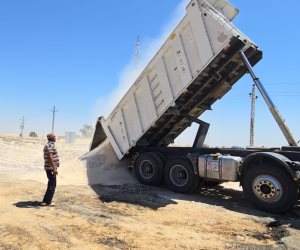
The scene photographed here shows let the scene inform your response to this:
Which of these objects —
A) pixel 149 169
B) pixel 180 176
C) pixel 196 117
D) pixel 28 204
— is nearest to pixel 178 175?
pixel 180 176

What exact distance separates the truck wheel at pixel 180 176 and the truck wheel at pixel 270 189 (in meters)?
1.71

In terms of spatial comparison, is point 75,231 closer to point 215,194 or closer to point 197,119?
point 215,194

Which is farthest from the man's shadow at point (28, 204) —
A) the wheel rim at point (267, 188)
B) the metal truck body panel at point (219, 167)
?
the wheel rim at point (267, 188)

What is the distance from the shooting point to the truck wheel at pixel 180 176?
998cm

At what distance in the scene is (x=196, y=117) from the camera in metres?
11.4

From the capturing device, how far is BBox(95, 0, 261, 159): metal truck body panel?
8.95 m

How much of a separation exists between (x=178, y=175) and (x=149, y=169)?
3.88ft

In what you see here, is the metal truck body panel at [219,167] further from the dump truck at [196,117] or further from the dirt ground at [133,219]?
the dirt ground at [133,219]

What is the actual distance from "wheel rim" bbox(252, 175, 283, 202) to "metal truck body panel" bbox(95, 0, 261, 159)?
2889 millimetres

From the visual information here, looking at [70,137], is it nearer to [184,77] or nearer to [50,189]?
[184,77]

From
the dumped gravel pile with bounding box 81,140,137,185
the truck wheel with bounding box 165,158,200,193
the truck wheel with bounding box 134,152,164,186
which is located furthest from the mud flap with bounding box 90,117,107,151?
the truck wheel with bounding box 165,158,200,193

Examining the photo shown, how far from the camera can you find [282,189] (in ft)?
25.8

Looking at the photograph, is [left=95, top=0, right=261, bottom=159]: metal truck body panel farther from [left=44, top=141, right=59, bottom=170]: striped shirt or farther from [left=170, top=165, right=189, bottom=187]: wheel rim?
[left=44, top=141, right=59, bottom=170]: striped shirt

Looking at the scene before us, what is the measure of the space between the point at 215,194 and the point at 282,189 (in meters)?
2.77
